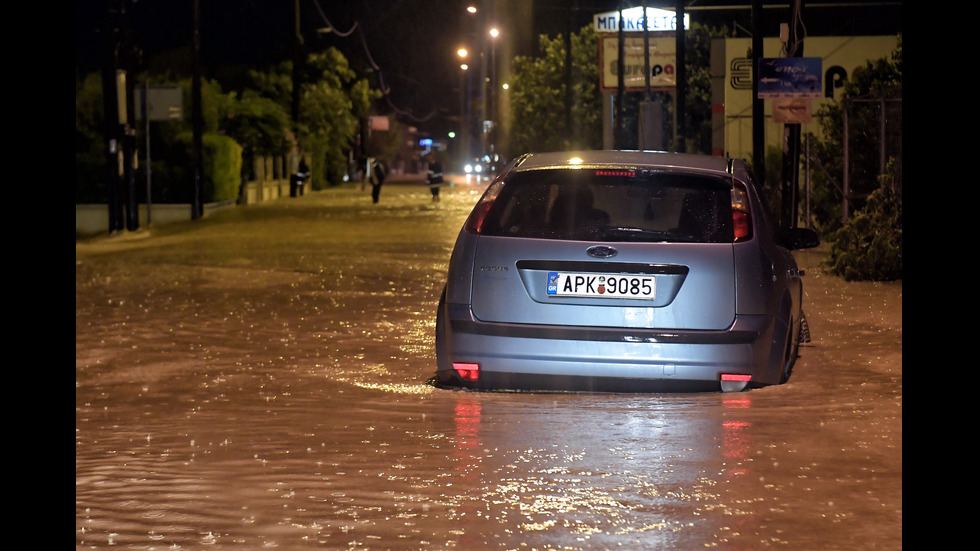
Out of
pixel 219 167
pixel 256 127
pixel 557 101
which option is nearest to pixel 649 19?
pixel 256 127

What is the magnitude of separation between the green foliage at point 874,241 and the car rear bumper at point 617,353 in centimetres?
992

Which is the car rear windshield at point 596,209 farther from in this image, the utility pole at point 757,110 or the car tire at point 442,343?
the utility pole at point 757,110

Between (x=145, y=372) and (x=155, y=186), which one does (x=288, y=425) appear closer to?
(x=145, y=372)

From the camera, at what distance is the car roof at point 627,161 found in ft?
29.3

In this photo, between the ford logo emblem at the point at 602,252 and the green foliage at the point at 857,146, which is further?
the green foliage at the point at 857,146

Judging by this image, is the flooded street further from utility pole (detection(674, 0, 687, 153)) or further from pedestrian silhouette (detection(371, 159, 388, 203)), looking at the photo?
pedestrian silhouette (detection(371, 159, 388, 203))

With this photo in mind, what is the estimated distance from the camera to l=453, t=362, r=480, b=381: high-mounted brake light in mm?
8859

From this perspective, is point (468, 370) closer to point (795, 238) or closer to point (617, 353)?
point (617, 353)

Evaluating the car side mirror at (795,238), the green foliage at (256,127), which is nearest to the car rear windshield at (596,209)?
the car side mirror at (795,238)

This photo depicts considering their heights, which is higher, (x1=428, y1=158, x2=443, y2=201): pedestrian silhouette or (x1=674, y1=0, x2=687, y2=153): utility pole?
(x1=674, y1=0, x2=687, y2=153): utility pole

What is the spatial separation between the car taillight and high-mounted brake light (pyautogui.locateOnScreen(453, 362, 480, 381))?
5.32ft

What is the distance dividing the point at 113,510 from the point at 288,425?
217cm

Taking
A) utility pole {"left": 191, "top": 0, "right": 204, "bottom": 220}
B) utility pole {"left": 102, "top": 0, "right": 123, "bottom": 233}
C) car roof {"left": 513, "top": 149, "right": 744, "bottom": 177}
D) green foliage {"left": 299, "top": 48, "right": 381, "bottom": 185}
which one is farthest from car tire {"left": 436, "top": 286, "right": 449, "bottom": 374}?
green foliage {"left": 299, "top": 48, "right": 381, "bottom": 185}
